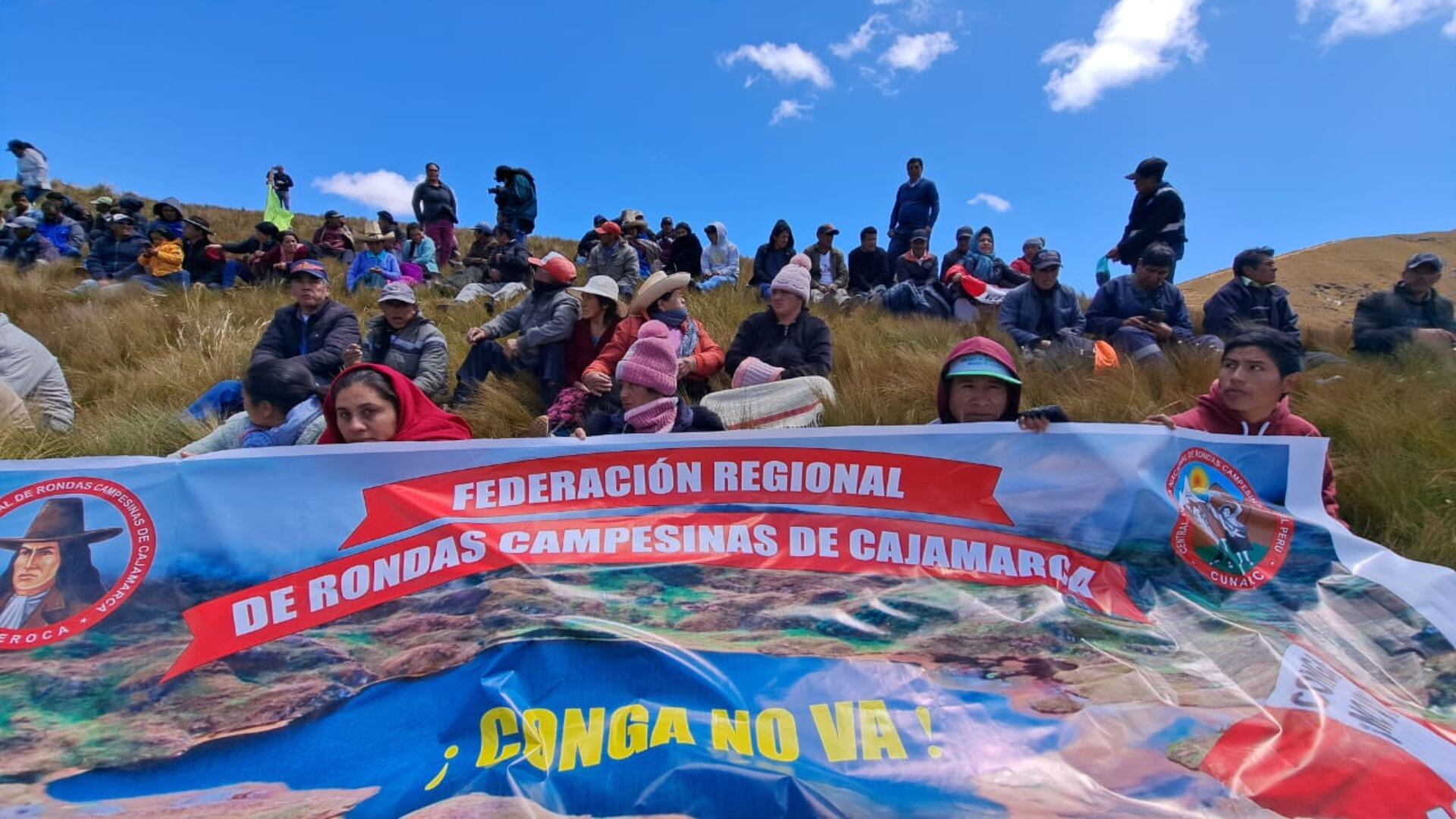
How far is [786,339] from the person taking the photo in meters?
5.33

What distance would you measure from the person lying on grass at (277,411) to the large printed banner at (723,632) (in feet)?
3.37

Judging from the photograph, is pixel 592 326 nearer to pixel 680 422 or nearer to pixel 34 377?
pixel 680 422

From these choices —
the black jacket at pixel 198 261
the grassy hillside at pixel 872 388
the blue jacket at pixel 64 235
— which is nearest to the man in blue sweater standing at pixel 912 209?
the grassy hillside at pixel 872 388

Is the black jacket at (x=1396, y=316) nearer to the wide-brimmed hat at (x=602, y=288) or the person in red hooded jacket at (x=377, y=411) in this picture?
the wide-brimmed hat at (x=602, y=288)

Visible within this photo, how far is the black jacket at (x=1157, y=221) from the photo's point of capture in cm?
728

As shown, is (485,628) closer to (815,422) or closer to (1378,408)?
(815,422)

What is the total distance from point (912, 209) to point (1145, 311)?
4997 mm

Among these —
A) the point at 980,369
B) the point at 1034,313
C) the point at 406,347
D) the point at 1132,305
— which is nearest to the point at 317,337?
the point at 406,347

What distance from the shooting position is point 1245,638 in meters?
2.09

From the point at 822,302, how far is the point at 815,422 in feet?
16.9

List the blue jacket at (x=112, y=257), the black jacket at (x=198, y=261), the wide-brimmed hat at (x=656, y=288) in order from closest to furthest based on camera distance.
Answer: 1. the wide-brimmed hat at (x=656, y=288)
2. the blue jacket at (x=112, y=257)
3. the black jacket at (x=198, y=261)

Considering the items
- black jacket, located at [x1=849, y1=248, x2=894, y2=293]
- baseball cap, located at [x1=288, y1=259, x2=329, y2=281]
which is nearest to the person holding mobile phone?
black jacket, located at [x1=849, y1=248, x2=894, y2=293]

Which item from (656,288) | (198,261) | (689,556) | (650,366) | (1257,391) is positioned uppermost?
(198,261)

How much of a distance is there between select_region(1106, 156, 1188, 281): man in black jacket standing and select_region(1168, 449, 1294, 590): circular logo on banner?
5.59 meters
